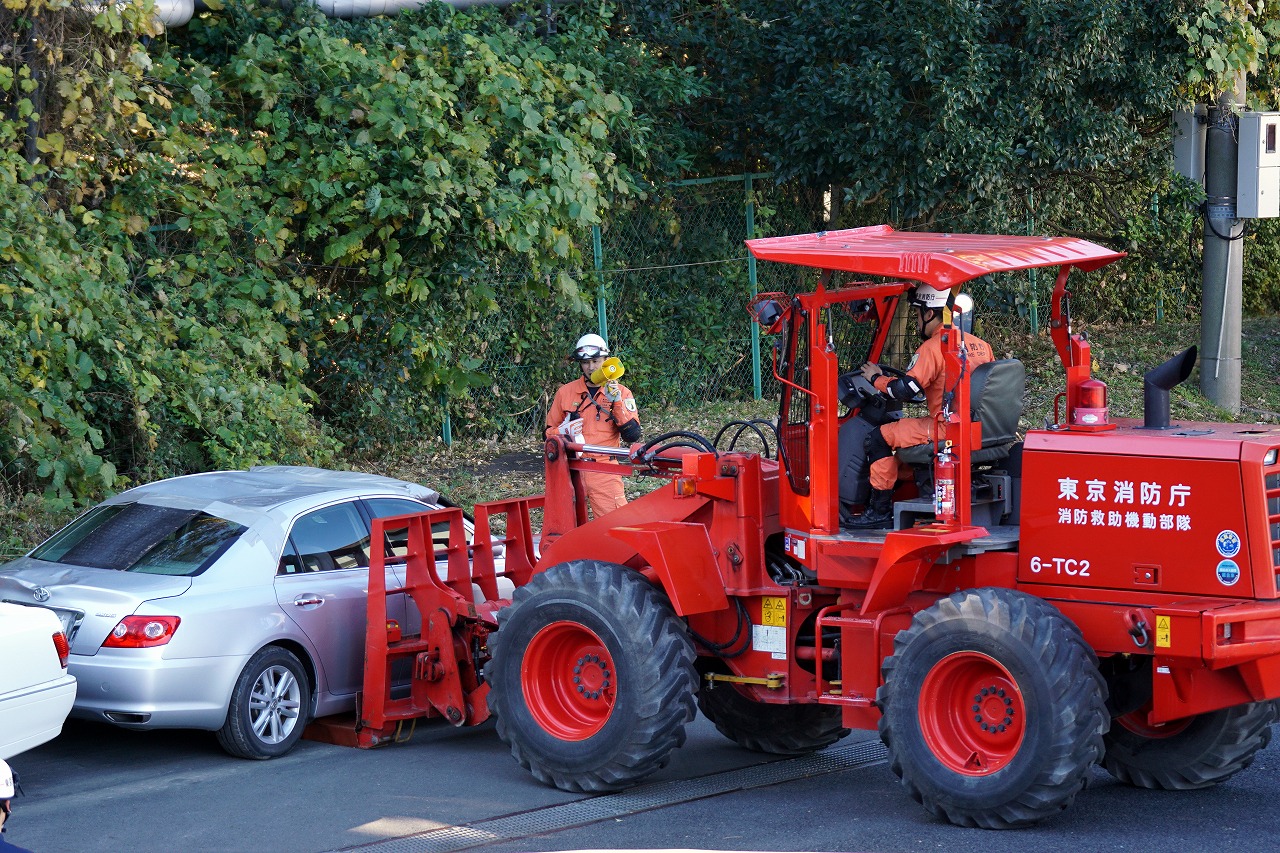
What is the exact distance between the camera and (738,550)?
7562mm

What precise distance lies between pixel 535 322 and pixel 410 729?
7627mm

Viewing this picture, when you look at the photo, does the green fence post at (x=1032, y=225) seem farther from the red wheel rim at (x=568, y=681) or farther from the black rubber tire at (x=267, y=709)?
the black rubber tire at (x=267, y=709)

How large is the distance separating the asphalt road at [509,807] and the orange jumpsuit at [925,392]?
1.57m

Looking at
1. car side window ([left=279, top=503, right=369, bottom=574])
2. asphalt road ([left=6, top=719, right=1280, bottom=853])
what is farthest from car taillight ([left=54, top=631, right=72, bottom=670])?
car side window ([left=279, top=503, right=369, bottom=574])

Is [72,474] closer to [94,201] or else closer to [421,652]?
[94,201]

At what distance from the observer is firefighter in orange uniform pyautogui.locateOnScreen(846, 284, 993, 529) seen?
22.9 feet

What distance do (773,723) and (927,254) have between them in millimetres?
2786

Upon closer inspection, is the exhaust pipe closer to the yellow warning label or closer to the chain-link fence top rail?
the yellow warning label

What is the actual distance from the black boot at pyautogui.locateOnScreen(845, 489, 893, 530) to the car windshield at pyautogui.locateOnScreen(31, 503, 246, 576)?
11.0 feet

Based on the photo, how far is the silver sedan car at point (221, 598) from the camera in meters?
7.59

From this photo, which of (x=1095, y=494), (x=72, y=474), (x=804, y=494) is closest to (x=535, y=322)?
(x=72, y=474)

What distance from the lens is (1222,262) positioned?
1703 centimetres

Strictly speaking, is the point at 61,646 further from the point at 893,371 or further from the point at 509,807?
the point at 893,371

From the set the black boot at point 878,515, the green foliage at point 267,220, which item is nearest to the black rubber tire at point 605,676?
the black boot at point 878,515
